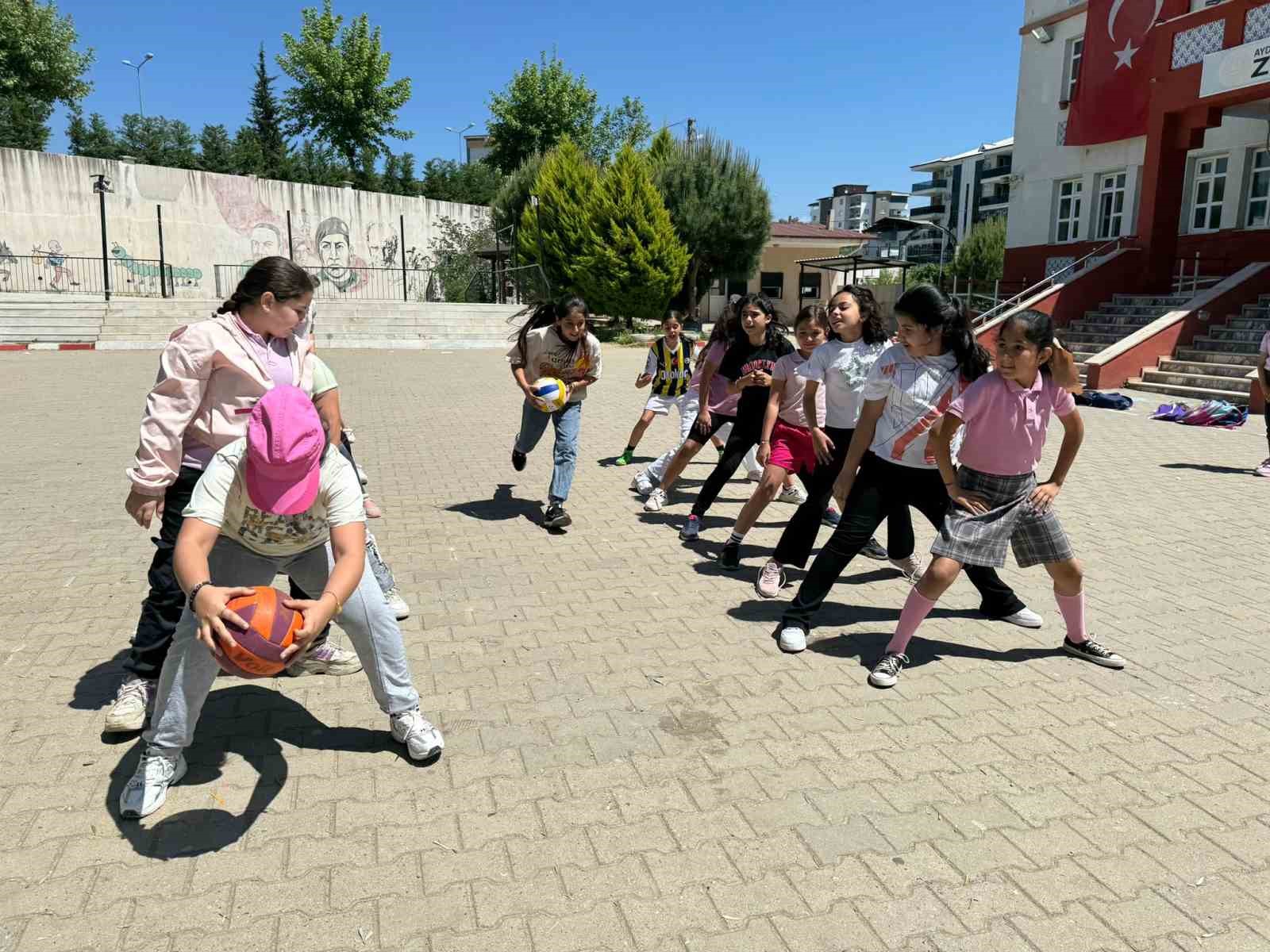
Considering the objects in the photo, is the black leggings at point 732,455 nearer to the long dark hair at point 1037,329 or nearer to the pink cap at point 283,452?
the long dark hair at point 1037,329

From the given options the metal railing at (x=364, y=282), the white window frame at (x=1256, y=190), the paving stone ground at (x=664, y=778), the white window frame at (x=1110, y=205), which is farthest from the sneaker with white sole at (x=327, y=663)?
the metal railing at (x=364, y=282)

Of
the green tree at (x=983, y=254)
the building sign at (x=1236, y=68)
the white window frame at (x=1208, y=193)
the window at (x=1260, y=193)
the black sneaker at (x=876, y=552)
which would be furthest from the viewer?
the green tree at (x=983, y=254)

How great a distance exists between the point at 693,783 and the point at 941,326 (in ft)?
7.83

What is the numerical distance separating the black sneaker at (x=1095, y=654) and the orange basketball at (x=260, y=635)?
358cm

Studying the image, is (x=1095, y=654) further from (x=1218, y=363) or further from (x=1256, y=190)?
(x=1256, y=190)

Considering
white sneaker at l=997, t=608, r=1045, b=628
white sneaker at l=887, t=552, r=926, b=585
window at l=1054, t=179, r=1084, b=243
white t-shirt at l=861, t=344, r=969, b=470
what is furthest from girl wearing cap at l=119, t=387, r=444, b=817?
window at l=1054, t=179, r=1084, b=243

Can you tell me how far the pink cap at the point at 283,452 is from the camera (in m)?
2.70

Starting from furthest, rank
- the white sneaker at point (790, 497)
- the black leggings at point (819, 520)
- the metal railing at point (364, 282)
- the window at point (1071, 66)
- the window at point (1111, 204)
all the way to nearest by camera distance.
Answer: the metal railing at point (364, 282) → the window at point (1071, 66) → the window at point (1111, 204) → the white sneaker at point (790, 497) → the black leggings at point (819, 520)

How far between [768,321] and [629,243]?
24355 millimetres

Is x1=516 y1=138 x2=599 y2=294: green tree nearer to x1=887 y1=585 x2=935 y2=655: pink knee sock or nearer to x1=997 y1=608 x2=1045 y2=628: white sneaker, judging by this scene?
x1=997 y1=608 x2=1045 y2=628: white sneaker

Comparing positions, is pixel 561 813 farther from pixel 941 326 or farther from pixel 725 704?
pixel 941 326

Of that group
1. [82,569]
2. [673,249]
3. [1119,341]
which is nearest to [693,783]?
[82,569]

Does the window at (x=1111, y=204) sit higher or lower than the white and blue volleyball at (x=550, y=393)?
higher

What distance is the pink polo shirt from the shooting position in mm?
3957
